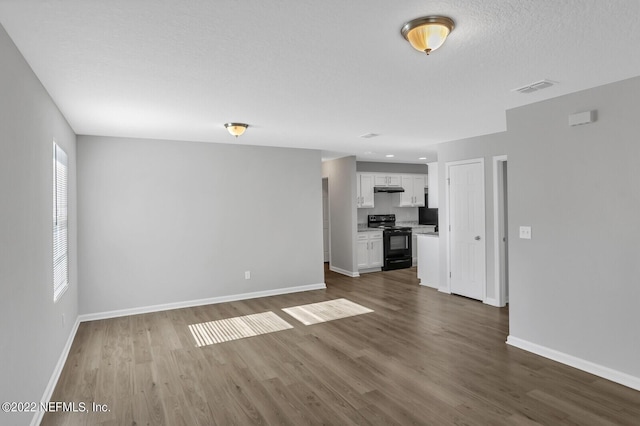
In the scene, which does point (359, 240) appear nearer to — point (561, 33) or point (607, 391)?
point (607, 391)

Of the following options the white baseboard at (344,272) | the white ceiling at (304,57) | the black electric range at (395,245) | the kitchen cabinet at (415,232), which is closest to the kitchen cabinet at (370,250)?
the black electric range at (395,245)

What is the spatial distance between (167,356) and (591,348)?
393 cm

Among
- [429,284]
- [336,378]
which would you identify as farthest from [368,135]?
[336,378]

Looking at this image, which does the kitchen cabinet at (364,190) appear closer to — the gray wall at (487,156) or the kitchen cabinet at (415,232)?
the kitchen cabinet at (415,232)

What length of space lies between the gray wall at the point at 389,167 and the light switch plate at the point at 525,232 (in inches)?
192

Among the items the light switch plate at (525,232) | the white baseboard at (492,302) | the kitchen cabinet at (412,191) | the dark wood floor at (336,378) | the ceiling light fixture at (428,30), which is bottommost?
the dark wood floor at (336,378)

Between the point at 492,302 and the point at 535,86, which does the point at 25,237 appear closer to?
the point at 535,86

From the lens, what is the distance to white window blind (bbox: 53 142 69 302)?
3.43 m

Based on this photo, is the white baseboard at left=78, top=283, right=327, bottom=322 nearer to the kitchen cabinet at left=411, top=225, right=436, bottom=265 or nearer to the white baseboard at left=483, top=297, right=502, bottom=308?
the white baseboard at left=483, top=297, right=502, bottom=308

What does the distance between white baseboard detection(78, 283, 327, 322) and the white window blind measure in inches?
44.4

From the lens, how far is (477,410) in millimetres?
2582

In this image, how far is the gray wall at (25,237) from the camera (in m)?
1.96

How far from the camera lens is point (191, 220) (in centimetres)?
544

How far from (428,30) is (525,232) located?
2591 millimetres
